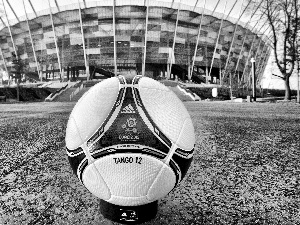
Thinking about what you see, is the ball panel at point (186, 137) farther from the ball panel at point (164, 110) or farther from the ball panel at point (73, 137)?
the ball panel at point (73, 137)

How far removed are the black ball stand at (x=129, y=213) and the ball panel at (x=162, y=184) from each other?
71 millimetres

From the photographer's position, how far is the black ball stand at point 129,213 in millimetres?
1372

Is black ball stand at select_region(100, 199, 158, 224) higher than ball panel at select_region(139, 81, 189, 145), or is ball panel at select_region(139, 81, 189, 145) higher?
ball panel at select_region(139, 81, 189, 145)

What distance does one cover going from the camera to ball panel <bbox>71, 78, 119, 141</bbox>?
1.45 metres

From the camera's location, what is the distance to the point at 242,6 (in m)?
49.3

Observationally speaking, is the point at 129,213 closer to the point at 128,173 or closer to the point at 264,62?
the point at 128,173

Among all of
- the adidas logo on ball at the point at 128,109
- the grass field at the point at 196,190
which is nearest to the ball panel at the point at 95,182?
the grass field at the point at 196,190

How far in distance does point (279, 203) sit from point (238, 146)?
2.00 metres

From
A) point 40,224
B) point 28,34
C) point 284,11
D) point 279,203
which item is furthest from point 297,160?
point 28,34

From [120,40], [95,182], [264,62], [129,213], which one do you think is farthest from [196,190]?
[264,62]

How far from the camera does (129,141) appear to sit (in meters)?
1.36

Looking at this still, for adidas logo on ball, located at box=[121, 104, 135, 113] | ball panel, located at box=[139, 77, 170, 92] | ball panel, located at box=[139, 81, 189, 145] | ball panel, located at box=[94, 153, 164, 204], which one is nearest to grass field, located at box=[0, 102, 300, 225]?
ball panel, located at box=[94, 153, 164, 204]

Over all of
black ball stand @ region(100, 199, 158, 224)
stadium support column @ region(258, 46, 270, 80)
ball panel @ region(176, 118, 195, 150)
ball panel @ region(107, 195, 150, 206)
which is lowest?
black ball stand @ region(100, 199, 158, 224)

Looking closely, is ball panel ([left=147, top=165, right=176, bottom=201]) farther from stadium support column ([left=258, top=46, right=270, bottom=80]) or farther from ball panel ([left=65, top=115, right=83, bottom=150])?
stadium support column ([left=258, top=46, right=270, bottom=80])
